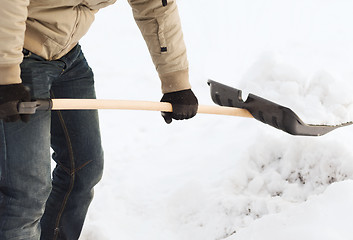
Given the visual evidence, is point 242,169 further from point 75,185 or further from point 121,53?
point 121,53

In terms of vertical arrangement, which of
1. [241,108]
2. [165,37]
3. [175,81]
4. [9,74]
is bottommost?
[241,108]

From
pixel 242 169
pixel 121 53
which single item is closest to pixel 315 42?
pixel 121 53

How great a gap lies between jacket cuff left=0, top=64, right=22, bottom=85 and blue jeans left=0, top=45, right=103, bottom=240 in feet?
0.46

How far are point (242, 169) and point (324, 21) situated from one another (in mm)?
3576

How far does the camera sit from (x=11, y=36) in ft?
5.75

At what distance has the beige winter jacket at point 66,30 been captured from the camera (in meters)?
1.76

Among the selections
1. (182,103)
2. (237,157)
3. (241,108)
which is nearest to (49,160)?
(182,103)

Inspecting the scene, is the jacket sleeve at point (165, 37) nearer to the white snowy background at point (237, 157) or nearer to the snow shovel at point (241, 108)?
the snow shovel at point (241, 108)

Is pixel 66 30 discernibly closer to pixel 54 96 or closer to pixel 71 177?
pixel 54 96

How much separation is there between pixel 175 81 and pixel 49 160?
74 cm

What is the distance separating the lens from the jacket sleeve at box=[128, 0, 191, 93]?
7.57 ft

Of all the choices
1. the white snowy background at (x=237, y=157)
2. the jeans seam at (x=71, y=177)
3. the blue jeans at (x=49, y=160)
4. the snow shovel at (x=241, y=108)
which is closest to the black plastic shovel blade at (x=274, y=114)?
the snow shovel at (x=241, y=108)

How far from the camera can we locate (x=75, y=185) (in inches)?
99.7

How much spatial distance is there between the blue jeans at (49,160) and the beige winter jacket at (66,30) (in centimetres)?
9
